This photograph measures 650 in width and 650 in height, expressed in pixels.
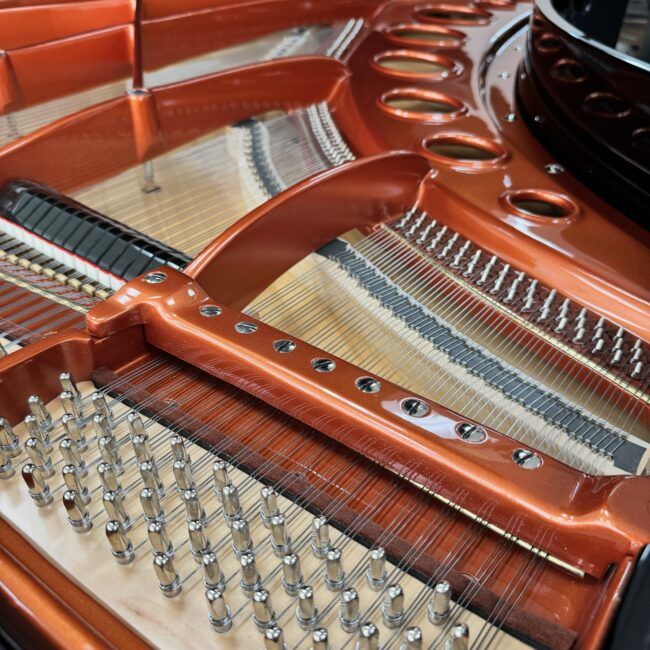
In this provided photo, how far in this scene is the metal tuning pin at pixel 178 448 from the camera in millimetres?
1443

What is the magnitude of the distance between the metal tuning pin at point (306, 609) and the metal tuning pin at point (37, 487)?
1.74ft

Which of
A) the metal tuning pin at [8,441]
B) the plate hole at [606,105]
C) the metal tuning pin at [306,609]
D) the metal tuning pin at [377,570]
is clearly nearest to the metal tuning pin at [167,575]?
the metal tuning pin at [306,609]

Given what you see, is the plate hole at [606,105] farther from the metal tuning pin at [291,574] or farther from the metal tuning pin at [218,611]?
the metal tuning pin at [218,611]

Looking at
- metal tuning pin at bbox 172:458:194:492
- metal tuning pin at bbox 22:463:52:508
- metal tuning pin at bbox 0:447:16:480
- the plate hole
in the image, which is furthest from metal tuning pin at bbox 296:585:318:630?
the plate hole

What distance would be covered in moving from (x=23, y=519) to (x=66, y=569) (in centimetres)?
16

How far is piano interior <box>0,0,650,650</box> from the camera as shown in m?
1.26

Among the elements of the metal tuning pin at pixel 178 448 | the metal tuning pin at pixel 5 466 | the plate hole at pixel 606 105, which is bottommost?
the metal tuning pin at pixel 5 466

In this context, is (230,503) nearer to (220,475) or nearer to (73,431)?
(220,475)

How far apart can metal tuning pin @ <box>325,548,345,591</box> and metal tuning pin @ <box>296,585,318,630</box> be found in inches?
2.0

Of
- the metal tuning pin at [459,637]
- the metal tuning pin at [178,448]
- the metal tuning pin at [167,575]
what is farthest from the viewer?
the metal tuning pin at [178,448]

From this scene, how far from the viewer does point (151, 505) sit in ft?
4.45

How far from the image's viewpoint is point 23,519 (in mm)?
1393

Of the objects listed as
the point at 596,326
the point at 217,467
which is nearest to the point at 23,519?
the point at 217,467

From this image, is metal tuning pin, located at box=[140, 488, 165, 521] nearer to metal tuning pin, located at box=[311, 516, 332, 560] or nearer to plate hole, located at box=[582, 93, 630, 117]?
metal tuning pin, located at box=[311, 516, 332, 560]
